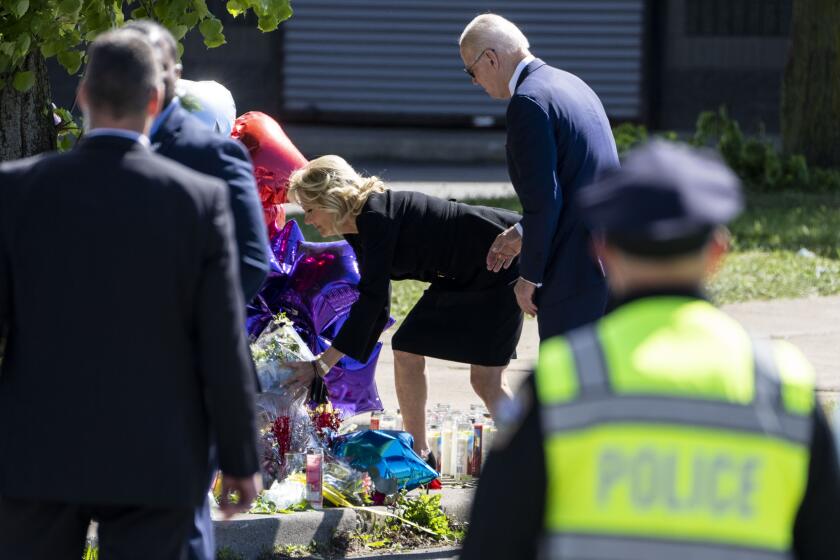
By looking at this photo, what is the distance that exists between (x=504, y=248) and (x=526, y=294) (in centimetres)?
40

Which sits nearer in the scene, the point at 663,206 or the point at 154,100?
the point at 663,206

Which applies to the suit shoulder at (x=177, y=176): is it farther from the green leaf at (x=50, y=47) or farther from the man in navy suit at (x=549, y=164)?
the green leaf at (x=50, y=47)

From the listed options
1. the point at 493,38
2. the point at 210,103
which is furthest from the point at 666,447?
the point at 493,38

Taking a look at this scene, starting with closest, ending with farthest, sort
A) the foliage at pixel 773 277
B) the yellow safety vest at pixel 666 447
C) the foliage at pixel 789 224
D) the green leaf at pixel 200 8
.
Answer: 1. the yellow safety vest at pixel 666 447
2. the green leaf at pixel 200 8
3. the foliage at pixel 773 277
4. the foliage at pixel 789 224

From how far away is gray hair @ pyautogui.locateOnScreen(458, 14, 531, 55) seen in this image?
5.13 m

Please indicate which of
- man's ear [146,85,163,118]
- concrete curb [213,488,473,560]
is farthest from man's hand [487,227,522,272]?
man's ear [146,85,163,118]

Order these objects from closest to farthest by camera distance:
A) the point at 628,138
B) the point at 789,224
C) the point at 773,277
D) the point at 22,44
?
1. the point at 22,44
2. the point at 773,277
3. the point at 789,224
4. the point at 628,138

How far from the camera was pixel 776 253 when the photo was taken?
11.0m

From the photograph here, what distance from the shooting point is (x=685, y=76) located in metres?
20.8

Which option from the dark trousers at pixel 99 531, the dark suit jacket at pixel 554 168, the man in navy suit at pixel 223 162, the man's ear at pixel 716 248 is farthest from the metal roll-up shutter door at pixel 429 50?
the man's ear at pixel 716 248

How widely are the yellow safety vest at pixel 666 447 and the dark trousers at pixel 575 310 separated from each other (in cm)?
289

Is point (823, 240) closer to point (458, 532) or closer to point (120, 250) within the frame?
point (458, 532)

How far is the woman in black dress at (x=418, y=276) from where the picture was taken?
17.0ft

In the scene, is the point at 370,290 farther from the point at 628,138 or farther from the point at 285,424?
the point at 628,138
